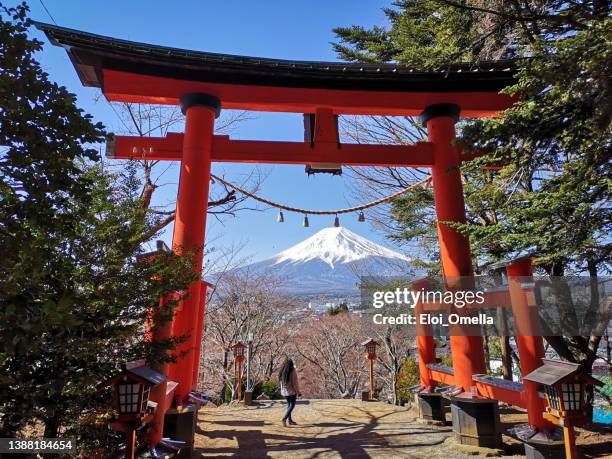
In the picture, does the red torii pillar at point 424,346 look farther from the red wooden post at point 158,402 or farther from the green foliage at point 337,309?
the green foliage at point 337,309

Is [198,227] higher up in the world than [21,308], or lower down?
higher up

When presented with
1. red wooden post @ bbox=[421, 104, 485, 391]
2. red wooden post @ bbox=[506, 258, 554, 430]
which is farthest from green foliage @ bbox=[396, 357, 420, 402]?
red wooden post @ bbox=[506, 258, 554, 430]

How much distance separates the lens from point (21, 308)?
1.49 metres

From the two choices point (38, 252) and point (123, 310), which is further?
point (123, 310)

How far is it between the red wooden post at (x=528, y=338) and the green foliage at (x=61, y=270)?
3.83 metres

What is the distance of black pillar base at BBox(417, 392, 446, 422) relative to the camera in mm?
6570

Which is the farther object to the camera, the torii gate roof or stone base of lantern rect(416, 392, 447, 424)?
stone base of lantern rect(416, 392, 447, 424)

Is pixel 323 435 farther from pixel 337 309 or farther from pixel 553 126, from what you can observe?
pixel 337 309

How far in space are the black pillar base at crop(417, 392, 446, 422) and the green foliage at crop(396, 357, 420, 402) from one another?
899 cm

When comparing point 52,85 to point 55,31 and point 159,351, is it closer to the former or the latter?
point 159,351

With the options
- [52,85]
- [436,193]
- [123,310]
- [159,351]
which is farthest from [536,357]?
[52,85]

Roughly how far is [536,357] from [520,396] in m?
0.59

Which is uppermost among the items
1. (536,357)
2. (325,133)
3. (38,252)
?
(325,133)

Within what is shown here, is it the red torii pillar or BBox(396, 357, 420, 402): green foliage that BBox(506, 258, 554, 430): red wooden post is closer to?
the red torii pillar
